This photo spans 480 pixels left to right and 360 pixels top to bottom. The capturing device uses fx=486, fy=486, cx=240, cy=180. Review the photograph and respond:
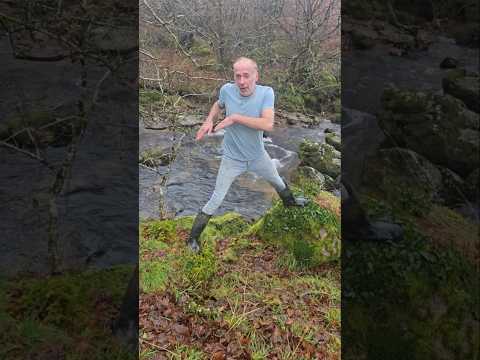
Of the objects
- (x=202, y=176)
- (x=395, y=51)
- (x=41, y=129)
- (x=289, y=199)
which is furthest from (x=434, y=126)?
(x=41, y=129)

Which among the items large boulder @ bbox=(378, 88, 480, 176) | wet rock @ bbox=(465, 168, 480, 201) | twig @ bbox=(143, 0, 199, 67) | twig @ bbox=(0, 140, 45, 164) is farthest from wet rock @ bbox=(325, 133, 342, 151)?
twig @ bbox=(0, 140, 45, 164)

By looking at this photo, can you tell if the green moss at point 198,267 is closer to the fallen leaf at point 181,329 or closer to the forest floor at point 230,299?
the forest floor at point 230,299

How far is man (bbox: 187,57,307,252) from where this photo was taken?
4.09 m

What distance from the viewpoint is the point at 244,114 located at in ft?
13.5

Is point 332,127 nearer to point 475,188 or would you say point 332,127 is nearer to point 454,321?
point 475,188

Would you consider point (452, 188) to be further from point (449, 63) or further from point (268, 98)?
point (268, 98)

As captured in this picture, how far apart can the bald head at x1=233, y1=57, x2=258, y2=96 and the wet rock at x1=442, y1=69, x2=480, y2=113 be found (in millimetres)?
1657

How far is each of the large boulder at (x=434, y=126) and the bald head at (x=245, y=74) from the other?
1133 millimetres

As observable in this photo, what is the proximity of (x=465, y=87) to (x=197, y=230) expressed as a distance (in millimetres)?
2571

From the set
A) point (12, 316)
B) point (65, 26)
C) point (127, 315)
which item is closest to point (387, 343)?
point (127, 315)

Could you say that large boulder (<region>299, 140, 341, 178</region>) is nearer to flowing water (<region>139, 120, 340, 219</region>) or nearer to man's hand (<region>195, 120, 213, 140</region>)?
flowing water (<region>139, 120, 340, 219</region>)

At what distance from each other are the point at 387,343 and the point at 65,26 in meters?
3.77

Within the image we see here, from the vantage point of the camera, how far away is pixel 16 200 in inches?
158

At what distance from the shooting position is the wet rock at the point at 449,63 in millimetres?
4102
